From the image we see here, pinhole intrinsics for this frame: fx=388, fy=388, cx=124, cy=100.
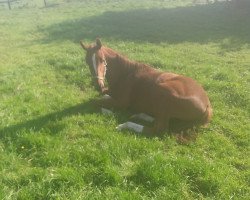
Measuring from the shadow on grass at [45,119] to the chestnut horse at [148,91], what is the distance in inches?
18.1

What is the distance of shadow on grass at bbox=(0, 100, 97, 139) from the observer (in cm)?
769

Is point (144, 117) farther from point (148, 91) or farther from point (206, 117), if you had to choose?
point (206, 117)

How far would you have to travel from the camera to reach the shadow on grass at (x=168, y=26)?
55.9 feet

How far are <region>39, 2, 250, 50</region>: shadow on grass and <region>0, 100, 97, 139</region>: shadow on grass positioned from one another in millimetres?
8019

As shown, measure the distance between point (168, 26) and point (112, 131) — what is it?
12.4m

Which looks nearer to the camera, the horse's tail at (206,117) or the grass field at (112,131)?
the grass field at (112,131)

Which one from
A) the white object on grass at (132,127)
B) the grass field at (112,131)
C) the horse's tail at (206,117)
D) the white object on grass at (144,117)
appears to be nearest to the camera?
the grass field at (112,131)

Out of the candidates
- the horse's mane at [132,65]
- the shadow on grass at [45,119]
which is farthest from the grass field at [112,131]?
the horse's mane at [132,65]

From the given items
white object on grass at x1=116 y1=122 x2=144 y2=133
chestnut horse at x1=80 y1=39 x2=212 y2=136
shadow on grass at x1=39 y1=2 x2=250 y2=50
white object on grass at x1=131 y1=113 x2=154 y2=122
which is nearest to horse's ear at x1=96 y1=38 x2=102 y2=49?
chestnut horse at x1=80 y1=39 x2=212 y2=136

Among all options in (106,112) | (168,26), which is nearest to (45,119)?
(106,112)

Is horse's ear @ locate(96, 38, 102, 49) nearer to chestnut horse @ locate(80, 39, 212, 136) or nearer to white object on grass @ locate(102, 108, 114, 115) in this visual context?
chestnut horse @ locate(80, 39, 212, 136)

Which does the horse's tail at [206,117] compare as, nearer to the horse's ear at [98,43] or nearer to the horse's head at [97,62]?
the horse's head at [97,62]

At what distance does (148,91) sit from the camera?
27.9ft

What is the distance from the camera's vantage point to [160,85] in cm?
812
